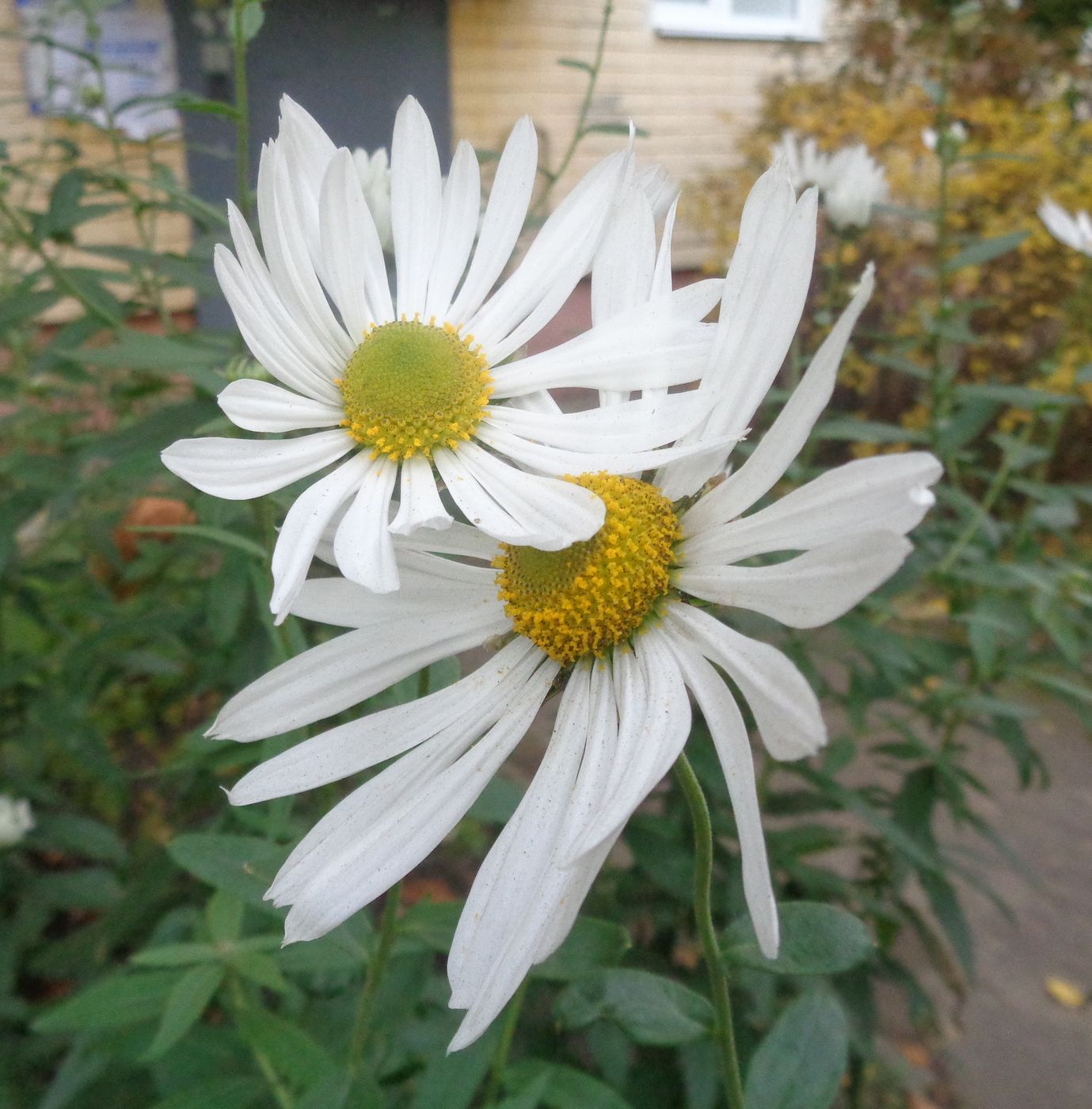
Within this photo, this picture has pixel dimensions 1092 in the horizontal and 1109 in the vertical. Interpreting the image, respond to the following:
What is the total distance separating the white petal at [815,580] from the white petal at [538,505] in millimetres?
71

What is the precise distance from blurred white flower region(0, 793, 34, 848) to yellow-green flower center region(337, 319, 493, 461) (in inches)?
43.4

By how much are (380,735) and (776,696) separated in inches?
8.1

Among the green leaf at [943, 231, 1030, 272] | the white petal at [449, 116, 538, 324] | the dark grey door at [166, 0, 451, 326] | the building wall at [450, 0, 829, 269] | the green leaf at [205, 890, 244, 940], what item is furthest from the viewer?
the building wall at [450, 0, 829, 269]

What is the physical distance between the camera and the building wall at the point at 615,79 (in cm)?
363

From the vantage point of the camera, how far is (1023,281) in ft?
9.79

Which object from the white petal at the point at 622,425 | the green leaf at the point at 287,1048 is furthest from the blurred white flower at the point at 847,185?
the green leaf at the point at 287,1048

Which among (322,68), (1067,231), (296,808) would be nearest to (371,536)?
(296,808)

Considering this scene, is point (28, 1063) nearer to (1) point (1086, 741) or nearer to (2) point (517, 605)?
(2) point (517, 605)

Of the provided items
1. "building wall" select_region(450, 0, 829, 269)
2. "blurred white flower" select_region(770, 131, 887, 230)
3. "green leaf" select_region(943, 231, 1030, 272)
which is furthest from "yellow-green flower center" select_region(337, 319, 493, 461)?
"building wall" select_region(450, 0, 829, 269)

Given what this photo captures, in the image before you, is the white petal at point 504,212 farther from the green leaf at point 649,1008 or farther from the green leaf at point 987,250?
the green leaf at point 987,250

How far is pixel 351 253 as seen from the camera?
56 cm

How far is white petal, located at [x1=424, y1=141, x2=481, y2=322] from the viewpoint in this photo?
2.00ft

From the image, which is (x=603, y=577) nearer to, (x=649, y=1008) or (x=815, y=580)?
(x=815, y=580)

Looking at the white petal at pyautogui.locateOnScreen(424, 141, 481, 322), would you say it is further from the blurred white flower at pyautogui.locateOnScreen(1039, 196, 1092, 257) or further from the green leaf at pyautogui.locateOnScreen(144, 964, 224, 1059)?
the blurred white flower at pyautogui.locateOnScreen(1039, 196, 1092, 257)
